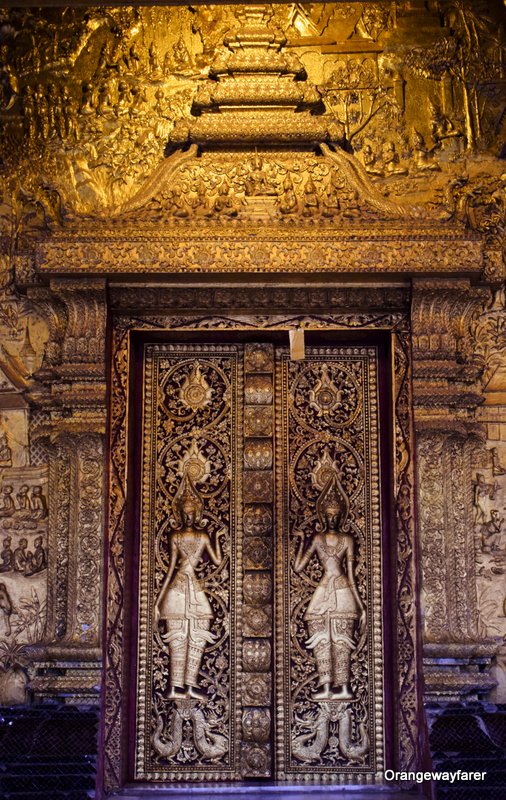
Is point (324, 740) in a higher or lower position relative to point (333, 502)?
lower

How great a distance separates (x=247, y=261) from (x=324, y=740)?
9.83 ft

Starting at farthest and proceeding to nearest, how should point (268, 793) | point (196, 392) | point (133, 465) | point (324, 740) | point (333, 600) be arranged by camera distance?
point (196, 392)
point (133, 465)
point (333, 600)
point (324, 740)
point (268, 793)

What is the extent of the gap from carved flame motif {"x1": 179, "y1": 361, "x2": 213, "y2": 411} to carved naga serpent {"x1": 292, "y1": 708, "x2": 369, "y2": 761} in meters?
2.09

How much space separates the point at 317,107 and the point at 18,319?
2371 mm

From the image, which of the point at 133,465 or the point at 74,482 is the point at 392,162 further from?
the point at 74,482

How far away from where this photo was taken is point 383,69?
7.23m

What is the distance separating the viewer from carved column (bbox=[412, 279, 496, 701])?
6.39m

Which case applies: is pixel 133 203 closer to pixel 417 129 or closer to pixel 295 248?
pixel 295 248

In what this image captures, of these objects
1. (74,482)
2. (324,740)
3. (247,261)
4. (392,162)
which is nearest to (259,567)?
(324,740)

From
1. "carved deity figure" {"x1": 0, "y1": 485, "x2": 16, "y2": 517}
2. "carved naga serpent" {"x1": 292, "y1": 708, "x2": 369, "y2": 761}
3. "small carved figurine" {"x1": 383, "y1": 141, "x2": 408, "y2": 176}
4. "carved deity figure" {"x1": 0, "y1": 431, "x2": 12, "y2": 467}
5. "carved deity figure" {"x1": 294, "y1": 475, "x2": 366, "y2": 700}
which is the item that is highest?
"small carved figurine" {"x1": 383, "y1": 141, "x2": 408, "y2": 176}

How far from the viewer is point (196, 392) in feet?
23.1

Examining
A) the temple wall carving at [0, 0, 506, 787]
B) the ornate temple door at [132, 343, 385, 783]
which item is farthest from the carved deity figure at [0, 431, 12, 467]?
the ornate temple door at [132, 343, 385, 783]

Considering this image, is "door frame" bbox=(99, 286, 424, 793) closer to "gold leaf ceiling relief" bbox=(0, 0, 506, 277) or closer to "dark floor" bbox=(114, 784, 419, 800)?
"dark floor" bbox=(114, 784, 419, 800)

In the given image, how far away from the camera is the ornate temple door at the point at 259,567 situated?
22.0 ft
